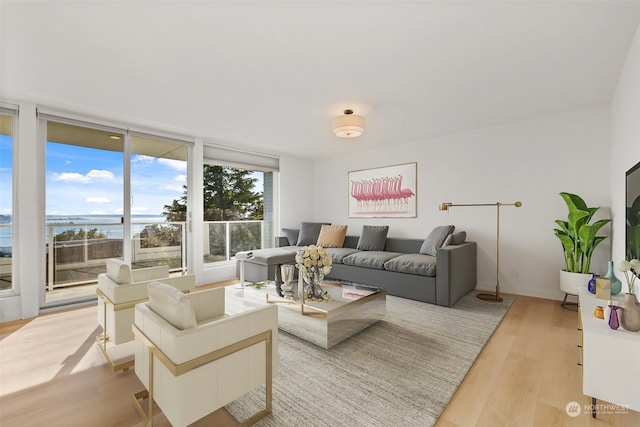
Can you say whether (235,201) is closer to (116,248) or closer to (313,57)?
(116,248)

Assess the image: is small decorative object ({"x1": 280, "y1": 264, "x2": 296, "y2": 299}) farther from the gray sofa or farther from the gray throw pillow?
the gray throw pillow

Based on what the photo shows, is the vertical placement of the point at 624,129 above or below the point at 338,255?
above

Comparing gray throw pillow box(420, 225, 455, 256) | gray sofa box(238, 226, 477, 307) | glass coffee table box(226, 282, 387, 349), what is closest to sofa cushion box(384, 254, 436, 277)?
gray sofa box(238, 226, 477, 307)

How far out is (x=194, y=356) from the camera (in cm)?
131

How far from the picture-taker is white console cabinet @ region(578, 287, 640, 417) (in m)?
1.47

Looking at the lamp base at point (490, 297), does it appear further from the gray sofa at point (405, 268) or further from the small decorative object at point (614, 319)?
the small decorative object at point (614, 319)

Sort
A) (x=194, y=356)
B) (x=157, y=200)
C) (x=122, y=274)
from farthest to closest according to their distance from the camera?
1. (x=157, y=200)
2. (x=122, y=274)
3. (x=194, y=356)

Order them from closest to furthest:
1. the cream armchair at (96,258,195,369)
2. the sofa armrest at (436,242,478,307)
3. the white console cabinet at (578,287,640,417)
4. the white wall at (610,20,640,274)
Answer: the white console cabinet at (578,287,640,417), the white wall at (610,20,640,274), the cream armchair at (96,258,195,369), the sofa armrest at (436,242,478,307)

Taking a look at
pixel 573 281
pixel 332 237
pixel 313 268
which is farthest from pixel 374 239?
pixel 573 281

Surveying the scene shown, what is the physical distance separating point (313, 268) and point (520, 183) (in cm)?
317

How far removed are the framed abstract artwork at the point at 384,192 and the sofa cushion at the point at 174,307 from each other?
426 centimetres

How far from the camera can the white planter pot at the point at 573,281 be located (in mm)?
3074

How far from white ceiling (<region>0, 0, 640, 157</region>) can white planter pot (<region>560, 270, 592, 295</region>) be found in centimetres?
196

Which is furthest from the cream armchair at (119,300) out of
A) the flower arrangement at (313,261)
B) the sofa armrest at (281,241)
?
the sofa armrest at (281,241)
